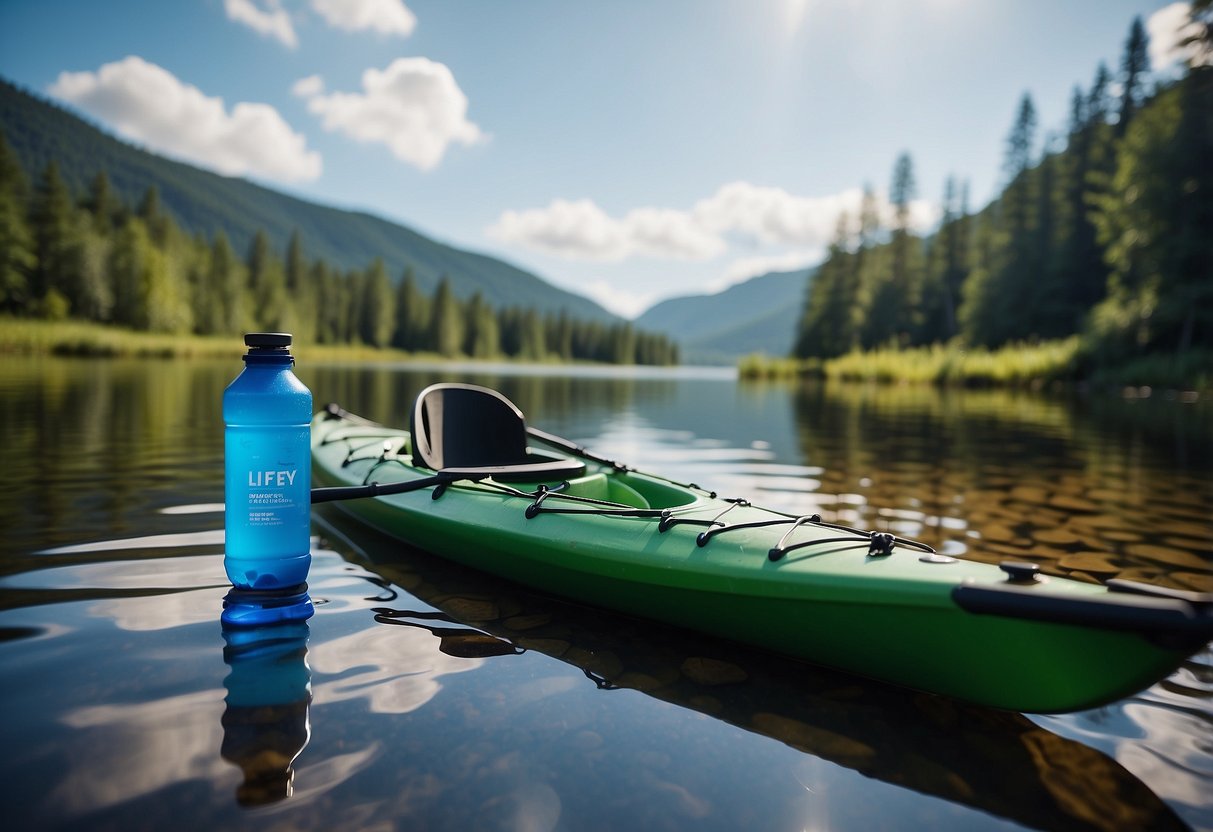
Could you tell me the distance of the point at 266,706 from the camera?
3.25 m

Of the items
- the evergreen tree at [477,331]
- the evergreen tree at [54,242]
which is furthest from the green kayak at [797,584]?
the evergreen tree at [477,331]

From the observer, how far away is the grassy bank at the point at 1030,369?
26484 mm

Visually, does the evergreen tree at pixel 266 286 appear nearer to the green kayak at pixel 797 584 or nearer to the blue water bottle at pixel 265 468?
the green kayak at pixel 797 584

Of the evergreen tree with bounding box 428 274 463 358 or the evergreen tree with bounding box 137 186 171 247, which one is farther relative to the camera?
the evergreen tree with bounding box 428 274 463 358

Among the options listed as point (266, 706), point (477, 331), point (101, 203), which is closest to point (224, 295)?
point (101, 203)

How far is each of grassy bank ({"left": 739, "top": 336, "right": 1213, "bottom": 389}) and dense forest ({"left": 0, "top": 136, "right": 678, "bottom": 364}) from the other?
53.9m

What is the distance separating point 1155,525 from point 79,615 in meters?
9.01

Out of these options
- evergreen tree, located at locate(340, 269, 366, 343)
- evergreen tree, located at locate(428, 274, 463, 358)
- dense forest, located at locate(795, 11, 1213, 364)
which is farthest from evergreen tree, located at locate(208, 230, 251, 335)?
dense forest, located at locate(795, 11, 1213, 364)

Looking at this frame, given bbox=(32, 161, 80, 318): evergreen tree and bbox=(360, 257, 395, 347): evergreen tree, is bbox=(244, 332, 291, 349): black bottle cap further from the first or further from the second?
bbox=(360, 257, 395, 347): evergreen tree

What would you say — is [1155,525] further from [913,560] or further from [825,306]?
[825,306]

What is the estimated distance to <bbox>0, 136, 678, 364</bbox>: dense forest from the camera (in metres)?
54.7

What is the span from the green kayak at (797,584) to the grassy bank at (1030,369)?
95.1 ft

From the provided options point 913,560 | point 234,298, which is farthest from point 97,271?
point 913,560

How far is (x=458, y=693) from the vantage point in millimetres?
3467
